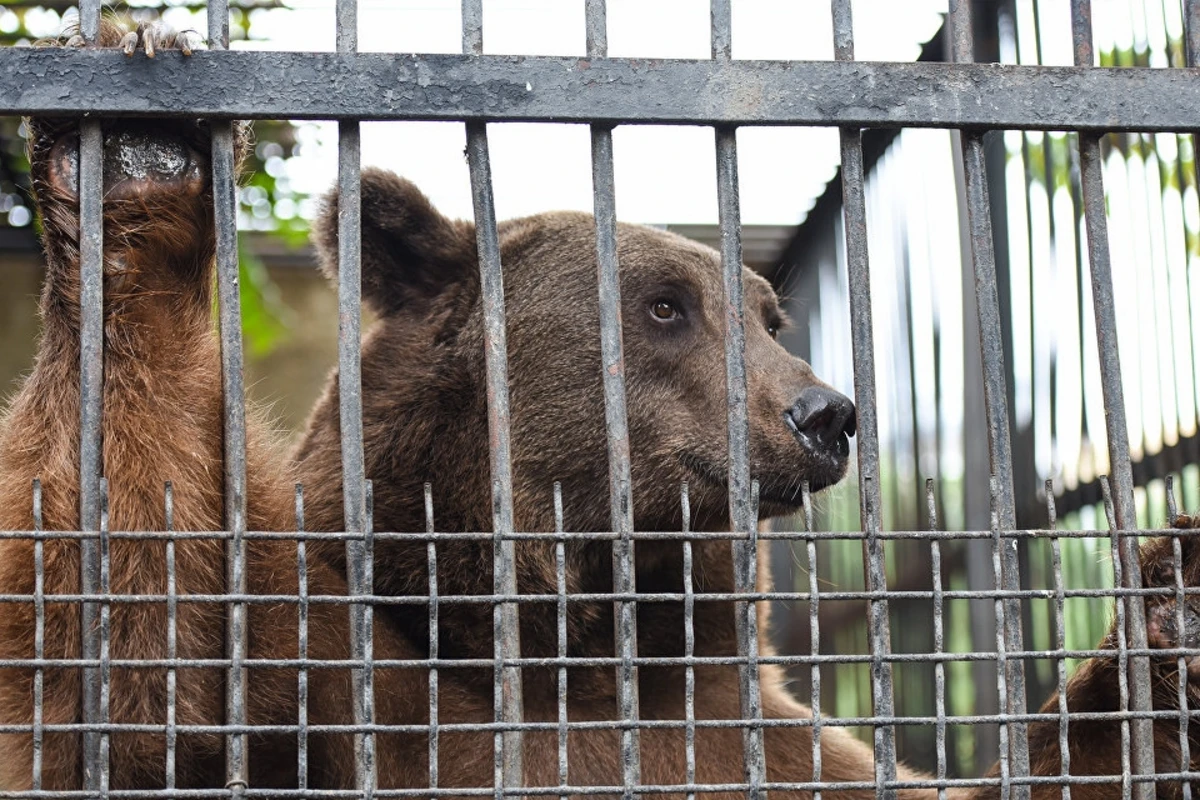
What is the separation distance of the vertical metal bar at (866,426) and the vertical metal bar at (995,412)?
224 mm

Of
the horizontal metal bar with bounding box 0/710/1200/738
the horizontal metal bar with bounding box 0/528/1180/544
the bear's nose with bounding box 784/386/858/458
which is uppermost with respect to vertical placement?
the bear's nose with bounding box 784/386/858/458

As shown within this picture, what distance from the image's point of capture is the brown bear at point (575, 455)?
3510 millimetres

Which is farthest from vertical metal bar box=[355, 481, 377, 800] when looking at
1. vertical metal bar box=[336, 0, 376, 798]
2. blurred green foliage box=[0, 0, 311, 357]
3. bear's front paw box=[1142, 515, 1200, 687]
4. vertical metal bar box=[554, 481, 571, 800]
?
blurred green foliage box=[0, 0, 311, 357]

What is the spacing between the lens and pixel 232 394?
2.59 meters

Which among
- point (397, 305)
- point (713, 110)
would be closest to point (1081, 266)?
point (397, 305)

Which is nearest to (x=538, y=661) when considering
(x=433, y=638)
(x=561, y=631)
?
(x=561, y=631)

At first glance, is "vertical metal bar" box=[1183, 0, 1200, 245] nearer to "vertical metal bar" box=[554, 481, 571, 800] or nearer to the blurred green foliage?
"vertical metal bar" box=[554, 481, 571, 800]

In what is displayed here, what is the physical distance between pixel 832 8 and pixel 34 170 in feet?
5.61

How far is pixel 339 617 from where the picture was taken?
3195mm

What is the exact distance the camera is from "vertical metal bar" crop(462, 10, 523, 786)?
96.4 inches

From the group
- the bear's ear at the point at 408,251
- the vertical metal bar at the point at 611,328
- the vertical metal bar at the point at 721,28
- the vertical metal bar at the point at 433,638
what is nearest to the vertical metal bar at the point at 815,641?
the vertical metal bar at the point at 611,328

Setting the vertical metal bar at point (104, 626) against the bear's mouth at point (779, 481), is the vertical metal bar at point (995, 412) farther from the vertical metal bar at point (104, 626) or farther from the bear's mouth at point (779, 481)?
the vertical metal bar at point (104, 626)

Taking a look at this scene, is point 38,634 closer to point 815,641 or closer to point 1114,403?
point 815,641

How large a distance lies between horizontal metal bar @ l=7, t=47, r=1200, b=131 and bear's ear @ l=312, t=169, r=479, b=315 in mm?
1367
